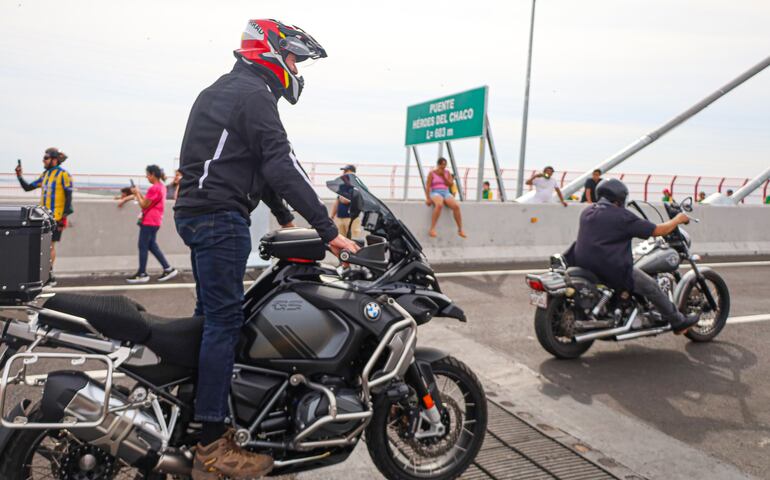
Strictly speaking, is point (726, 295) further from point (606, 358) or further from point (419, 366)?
point (419, 366)

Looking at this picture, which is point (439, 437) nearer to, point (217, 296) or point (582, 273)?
point (217, 296)

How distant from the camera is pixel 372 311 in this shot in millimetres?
3482

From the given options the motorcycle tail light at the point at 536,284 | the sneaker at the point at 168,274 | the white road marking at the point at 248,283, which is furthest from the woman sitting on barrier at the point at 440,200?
the motorcycle tail light at the point at 536,284

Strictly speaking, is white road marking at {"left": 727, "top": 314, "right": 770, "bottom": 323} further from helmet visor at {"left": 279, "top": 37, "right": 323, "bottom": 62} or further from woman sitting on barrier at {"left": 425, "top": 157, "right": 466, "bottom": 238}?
helmet visor at {"left": 279, "top": 37, "right": 323, "bottom": 62}

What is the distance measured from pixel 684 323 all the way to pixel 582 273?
3.76 ft

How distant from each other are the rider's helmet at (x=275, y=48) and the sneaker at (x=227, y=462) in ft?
5.58

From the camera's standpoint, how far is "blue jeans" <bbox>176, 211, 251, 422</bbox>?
10.5ft

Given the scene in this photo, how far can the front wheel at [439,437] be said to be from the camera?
368cm

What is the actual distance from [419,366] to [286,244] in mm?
932

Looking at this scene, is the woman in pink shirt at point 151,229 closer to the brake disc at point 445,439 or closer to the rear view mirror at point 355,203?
the brake disc at point 445,439

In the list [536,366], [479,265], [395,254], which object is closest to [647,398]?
[536,366]

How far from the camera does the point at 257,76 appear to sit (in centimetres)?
348

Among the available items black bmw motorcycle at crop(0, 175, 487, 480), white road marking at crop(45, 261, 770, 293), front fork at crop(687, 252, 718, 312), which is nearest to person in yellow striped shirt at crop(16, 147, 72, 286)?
white road marking at crop(45, 261, 770, 293)

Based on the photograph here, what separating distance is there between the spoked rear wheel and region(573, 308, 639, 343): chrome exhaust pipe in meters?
4.41
